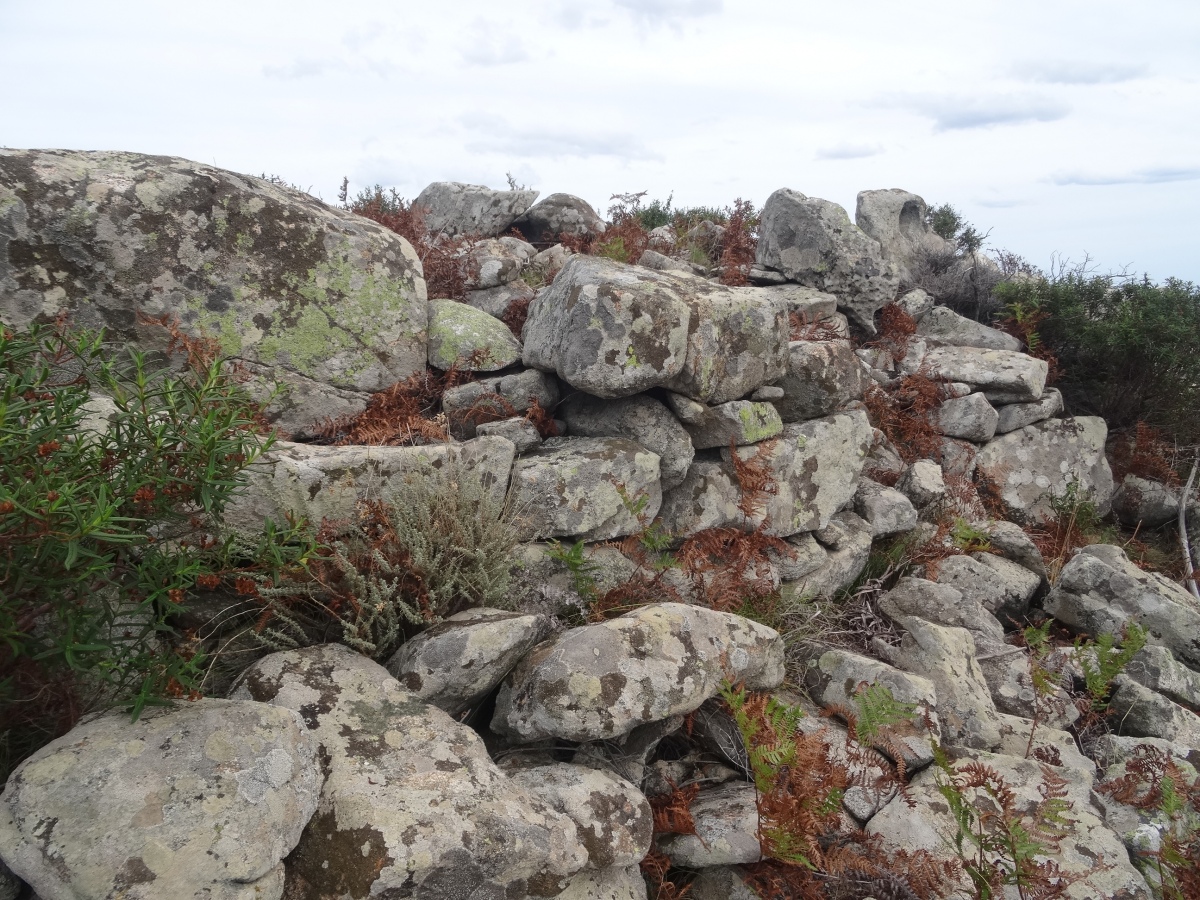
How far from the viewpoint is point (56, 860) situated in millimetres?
2820

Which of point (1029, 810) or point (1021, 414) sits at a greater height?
point (1021, 414)

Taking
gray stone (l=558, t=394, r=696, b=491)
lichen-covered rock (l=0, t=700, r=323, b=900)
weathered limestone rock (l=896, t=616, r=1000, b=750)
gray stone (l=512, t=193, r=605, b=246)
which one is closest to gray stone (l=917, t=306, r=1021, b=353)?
gray stone (l=512, t=193, r=605, b=246)

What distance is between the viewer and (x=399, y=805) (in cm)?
339

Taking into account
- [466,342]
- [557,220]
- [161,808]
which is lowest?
[161,808]

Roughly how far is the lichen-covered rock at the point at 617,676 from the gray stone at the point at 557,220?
698 centimetres

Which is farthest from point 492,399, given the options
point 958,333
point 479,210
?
point 958,333

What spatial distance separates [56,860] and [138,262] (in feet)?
13.0

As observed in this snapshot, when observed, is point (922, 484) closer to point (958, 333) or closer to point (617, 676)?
point (958, 333)

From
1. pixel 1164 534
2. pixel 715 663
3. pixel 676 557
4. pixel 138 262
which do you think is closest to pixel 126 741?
pixel 715 663

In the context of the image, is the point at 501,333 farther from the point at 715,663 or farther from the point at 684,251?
the point at 684,251

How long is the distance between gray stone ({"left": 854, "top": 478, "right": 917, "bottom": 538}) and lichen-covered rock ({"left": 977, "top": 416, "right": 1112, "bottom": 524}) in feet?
6.45

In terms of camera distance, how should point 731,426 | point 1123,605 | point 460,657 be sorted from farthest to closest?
point 1123,605, point 731,426, point 460,657

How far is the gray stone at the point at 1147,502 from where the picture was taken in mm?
9633

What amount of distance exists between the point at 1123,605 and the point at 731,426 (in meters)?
4.18
